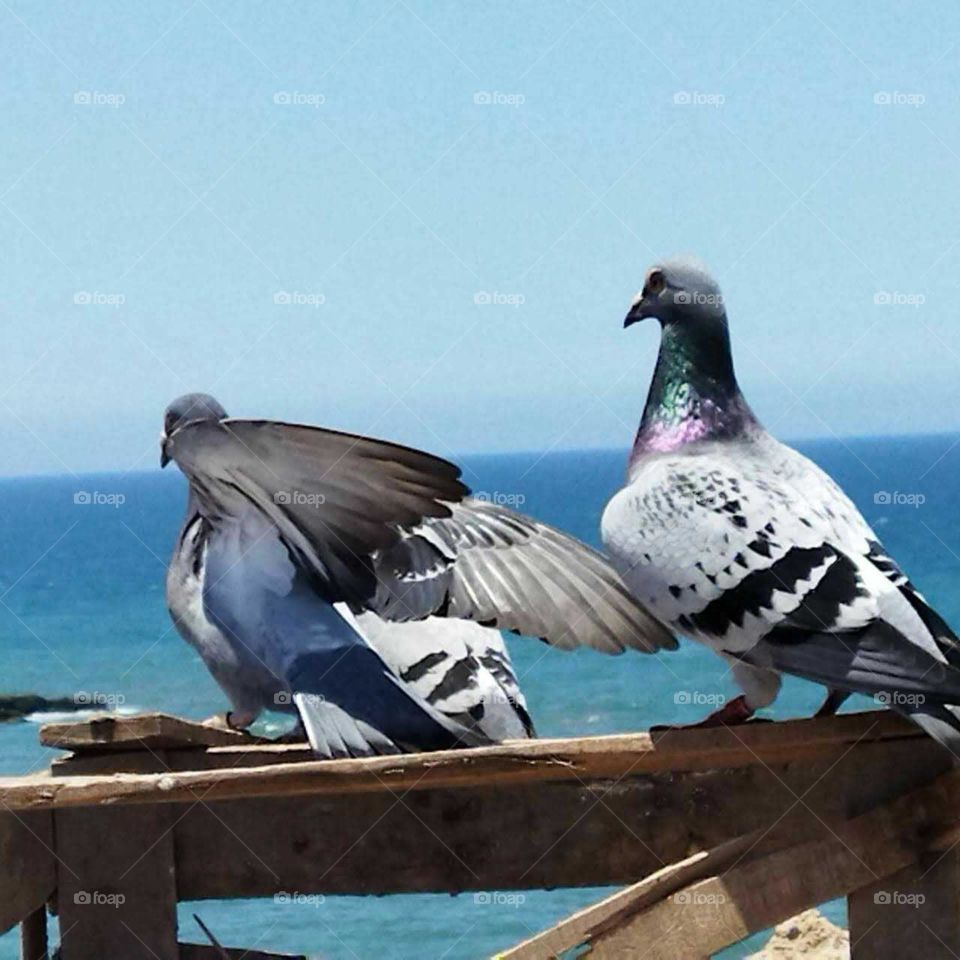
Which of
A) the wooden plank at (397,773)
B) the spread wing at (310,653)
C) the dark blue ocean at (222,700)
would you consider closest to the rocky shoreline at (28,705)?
the dark blue ocean at (222,700)

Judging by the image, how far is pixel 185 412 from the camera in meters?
4.65

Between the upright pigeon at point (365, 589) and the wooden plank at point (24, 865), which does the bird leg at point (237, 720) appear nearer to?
the upright pigeon at point (365, 589)

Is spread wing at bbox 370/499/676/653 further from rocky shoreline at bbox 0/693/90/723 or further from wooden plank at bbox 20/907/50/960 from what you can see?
rocky shoreline at bbox 0/693/90/723

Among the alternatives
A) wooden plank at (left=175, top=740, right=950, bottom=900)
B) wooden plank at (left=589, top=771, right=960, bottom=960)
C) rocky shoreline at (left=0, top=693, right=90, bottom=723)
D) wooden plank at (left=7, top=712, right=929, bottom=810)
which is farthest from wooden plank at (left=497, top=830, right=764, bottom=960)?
rocky shoreline at (left=0, top=693, right=90, bottom=723)

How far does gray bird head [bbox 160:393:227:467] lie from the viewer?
181 inches

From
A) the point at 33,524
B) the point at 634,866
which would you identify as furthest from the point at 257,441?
the point at 33,524

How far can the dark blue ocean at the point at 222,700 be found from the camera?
17.2m

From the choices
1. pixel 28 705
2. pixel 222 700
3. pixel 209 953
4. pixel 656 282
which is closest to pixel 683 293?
pixel 656 282

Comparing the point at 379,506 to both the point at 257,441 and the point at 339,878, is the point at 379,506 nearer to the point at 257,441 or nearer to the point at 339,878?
the point at 257,441

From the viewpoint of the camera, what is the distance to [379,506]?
4227mm

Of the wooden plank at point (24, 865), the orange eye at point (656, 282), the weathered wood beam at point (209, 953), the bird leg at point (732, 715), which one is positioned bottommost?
the weathered wood beam at point (209, 953)

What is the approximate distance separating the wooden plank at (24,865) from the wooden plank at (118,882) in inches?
1.3

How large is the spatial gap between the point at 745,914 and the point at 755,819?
36 cm

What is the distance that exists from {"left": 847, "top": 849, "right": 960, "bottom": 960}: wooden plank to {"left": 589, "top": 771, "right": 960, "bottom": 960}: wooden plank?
0.02m
